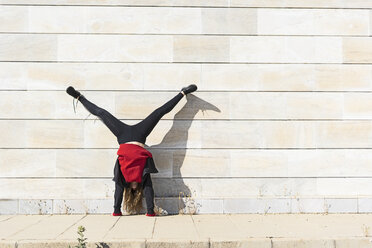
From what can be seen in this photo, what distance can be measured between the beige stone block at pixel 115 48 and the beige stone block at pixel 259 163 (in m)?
2.73

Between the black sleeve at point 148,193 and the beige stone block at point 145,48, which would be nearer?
the black sleeve at point 148,193

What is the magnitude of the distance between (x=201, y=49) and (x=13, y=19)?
423 cm

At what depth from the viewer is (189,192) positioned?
7.45 m

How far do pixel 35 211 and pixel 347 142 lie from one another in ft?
22.9

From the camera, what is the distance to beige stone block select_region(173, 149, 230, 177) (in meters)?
7.52

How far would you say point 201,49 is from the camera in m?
7.67

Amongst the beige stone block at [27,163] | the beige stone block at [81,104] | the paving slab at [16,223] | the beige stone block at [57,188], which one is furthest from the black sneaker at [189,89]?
the paving slab at [16,223]

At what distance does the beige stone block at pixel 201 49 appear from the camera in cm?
765

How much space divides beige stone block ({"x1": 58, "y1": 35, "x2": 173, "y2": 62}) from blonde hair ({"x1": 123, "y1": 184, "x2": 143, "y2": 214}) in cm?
286

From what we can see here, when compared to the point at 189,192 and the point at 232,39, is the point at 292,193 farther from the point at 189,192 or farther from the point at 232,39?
the point at 232,39

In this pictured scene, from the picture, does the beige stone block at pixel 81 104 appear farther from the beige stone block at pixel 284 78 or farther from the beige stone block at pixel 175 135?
the beige stone block at pixel 284 78

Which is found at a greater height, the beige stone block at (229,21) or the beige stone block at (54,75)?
the beige stone block at (229,21)

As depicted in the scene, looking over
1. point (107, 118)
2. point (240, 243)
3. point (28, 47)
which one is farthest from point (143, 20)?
point (240, 243)

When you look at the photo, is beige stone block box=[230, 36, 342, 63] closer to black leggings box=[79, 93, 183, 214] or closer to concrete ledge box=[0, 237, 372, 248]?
black leggings box=[79, 93, 183, 214]
